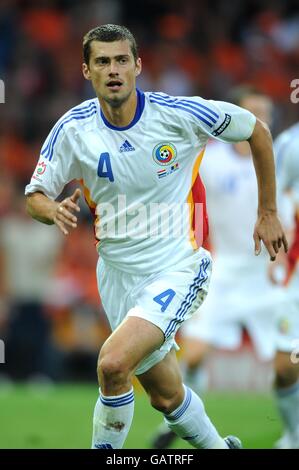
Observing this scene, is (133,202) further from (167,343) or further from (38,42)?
(38,42)

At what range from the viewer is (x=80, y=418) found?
30.0 feet

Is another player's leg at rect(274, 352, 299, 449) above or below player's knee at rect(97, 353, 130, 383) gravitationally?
below

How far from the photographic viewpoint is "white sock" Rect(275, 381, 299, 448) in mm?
7316

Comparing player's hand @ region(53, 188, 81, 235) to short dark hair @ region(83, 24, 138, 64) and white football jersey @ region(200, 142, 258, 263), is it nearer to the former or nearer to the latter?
short dark hair @ region(83, 24, 138, 64)

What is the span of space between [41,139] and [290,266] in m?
8.15

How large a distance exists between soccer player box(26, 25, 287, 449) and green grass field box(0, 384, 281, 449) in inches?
75.4

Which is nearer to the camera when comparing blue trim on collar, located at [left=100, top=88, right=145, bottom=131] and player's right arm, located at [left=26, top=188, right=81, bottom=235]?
player's right arm, located at [left=26, top=188, right=81, bottom=235]

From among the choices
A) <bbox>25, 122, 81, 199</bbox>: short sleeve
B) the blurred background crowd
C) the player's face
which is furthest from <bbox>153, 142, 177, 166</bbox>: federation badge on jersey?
the blurred background crowd

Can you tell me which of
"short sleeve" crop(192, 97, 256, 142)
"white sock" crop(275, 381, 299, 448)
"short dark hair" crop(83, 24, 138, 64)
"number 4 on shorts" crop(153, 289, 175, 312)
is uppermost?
"short dark hair" crop(83, 24, 138, 64)

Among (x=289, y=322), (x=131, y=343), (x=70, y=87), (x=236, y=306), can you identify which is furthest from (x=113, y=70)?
(x=70, y=87)

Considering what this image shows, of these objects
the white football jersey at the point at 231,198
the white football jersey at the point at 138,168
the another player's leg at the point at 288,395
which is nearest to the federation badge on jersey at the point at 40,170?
the white football jersey at the point at 138,168

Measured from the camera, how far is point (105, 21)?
1623 centimetres

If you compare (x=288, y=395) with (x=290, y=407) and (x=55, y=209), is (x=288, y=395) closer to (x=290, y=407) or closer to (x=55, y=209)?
(x=290, y=407)

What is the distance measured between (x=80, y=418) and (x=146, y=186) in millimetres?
3776
